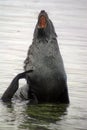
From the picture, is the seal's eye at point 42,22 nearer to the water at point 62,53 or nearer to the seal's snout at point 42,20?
the seal's snout at point 42,20

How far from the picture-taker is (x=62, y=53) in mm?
20172

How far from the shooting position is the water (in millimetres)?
12289

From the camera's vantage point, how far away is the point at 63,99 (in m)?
14.4

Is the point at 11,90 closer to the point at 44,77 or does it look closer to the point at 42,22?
the point at 44,77

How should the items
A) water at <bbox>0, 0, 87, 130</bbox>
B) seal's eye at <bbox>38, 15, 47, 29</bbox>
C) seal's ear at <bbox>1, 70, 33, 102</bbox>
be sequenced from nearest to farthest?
water at <bbox>0, 0, 87, 130</bbox>, seal's ear at <bbox>1, 70, 33, 102</bbox>, seal's eye at <bbox>38, 15, 47, 29</bbox>

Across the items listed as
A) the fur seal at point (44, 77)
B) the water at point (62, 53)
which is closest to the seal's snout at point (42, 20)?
the fur seal at point (44, 77)

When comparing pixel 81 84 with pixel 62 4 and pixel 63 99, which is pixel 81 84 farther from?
pixel 62 4

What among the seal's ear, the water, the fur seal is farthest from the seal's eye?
the water

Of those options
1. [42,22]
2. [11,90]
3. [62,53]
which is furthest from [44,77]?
[62,53]

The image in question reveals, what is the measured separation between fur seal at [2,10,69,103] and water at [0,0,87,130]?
0.96ft

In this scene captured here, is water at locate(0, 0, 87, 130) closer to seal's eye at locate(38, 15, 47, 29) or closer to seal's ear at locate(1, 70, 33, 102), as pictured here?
seal's ear at locate(1, 70, 33, 102)

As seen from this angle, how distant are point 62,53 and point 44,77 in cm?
605

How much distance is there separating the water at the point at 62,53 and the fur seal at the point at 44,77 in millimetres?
294

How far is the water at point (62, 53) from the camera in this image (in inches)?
484
